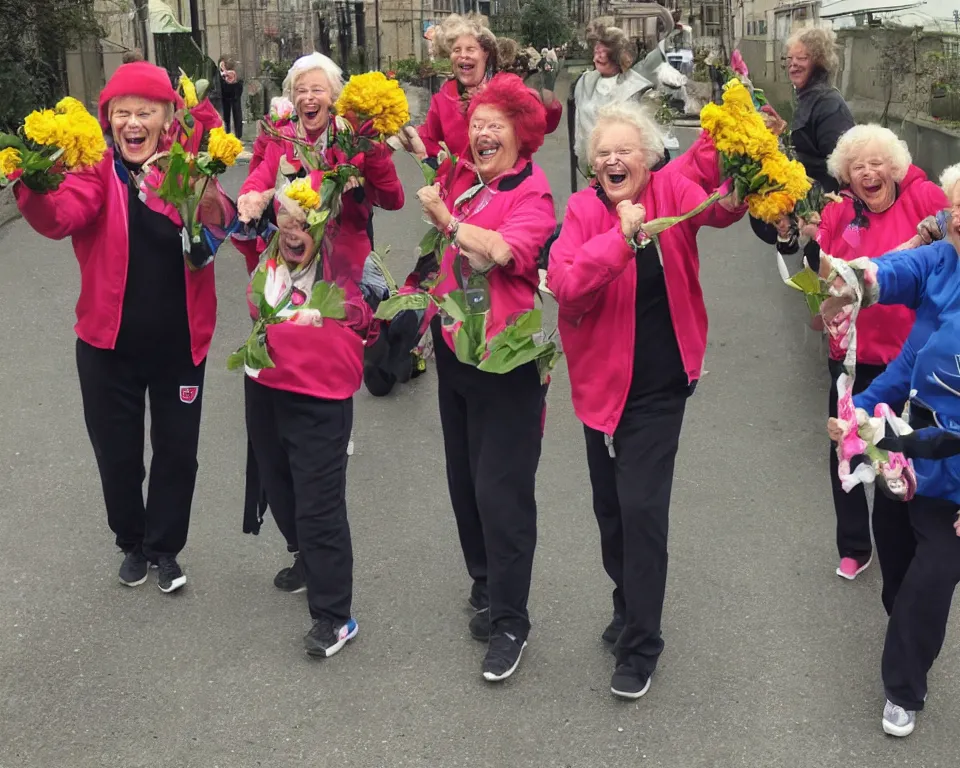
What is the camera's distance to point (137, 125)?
4121 mm

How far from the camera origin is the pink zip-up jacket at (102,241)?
4039 millimetres

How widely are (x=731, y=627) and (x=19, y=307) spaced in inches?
262

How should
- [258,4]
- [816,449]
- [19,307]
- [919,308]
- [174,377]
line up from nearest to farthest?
[919,308]
[174,377]
[816,449]
[19,307]
[258,4]

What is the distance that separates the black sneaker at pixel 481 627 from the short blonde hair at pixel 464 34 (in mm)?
3438

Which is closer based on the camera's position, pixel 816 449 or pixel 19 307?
pixel 816 449

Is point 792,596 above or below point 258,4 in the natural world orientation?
below

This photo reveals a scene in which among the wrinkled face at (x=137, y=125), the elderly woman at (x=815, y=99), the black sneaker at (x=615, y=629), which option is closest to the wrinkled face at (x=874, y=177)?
the black sneaker at (x=615, y=629)

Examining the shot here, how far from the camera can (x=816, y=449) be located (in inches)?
244

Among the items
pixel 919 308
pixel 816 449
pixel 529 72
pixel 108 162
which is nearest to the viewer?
pixel 919 308

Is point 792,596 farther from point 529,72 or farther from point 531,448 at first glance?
point 529,72

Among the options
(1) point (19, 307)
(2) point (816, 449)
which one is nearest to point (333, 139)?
(2) point (816, 449)

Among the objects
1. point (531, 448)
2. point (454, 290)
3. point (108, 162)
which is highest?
point (108, 162)

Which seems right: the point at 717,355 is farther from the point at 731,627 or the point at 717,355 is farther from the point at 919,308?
the point at 919,308

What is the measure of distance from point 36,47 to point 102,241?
46.1 feet
